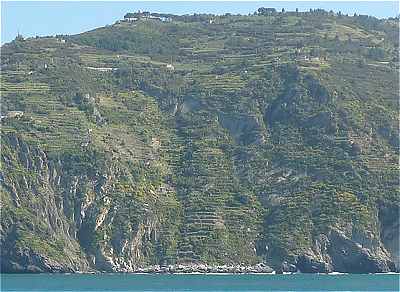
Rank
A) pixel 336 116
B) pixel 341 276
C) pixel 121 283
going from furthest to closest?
pixel 336 116 → pixel 341 276 → pixel 121 283

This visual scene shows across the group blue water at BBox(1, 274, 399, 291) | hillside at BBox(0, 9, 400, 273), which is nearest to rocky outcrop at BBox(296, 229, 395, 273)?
hillside at BBox(0, 9, 400, 273)

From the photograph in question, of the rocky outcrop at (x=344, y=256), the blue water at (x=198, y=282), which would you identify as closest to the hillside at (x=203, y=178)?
the rocky outcrop at (x=344, y=256)

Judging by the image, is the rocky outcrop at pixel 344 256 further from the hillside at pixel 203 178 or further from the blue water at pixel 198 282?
the blue water at pixel 198 282

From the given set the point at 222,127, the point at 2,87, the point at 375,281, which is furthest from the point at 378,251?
the point at 2,87

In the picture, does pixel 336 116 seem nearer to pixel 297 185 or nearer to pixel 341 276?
pixel 297 185

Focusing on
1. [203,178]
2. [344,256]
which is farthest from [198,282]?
[203,178]

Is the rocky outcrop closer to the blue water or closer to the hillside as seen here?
the hillside
